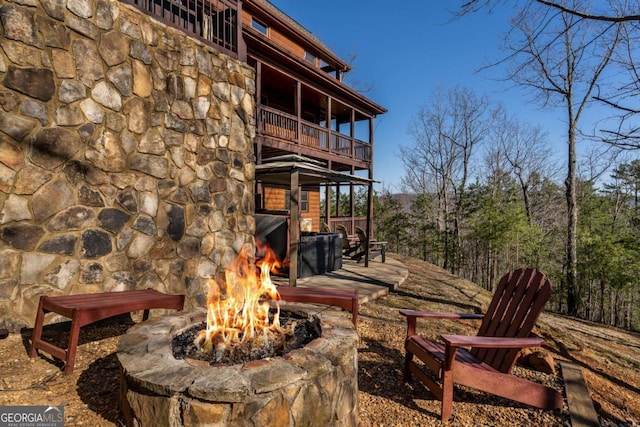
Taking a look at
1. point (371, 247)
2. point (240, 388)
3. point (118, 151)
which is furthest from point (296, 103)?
point (240, 388)

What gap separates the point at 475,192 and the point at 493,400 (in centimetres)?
1546

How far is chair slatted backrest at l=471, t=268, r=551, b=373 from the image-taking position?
2.54 m

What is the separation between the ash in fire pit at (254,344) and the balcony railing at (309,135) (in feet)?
23.8

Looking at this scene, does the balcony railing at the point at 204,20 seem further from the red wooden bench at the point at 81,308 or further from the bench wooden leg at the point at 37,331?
the bench wooden leg at the point at 37,331

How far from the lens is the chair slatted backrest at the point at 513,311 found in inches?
100

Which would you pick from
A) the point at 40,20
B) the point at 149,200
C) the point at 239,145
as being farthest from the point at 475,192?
the point at 40,20

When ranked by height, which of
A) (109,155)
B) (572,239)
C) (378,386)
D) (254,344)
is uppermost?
(109,155)

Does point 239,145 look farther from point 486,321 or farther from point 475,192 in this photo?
point 475,192

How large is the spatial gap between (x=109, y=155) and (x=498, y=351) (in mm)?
4393

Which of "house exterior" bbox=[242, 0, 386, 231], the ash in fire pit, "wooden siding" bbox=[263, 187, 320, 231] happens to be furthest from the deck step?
Result: "wooden siding" bbox=[263, 187, 320, 231]

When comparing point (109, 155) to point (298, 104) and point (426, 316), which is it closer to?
point (426, 316)

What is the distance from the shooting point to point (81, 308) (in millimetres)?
2543

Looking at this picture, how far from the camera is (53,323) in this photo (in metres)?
3.23

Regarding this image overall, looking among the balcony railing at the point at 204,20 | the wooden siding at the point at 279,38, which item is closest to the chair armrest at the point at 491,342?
the balcony railing at the point at 204,20
